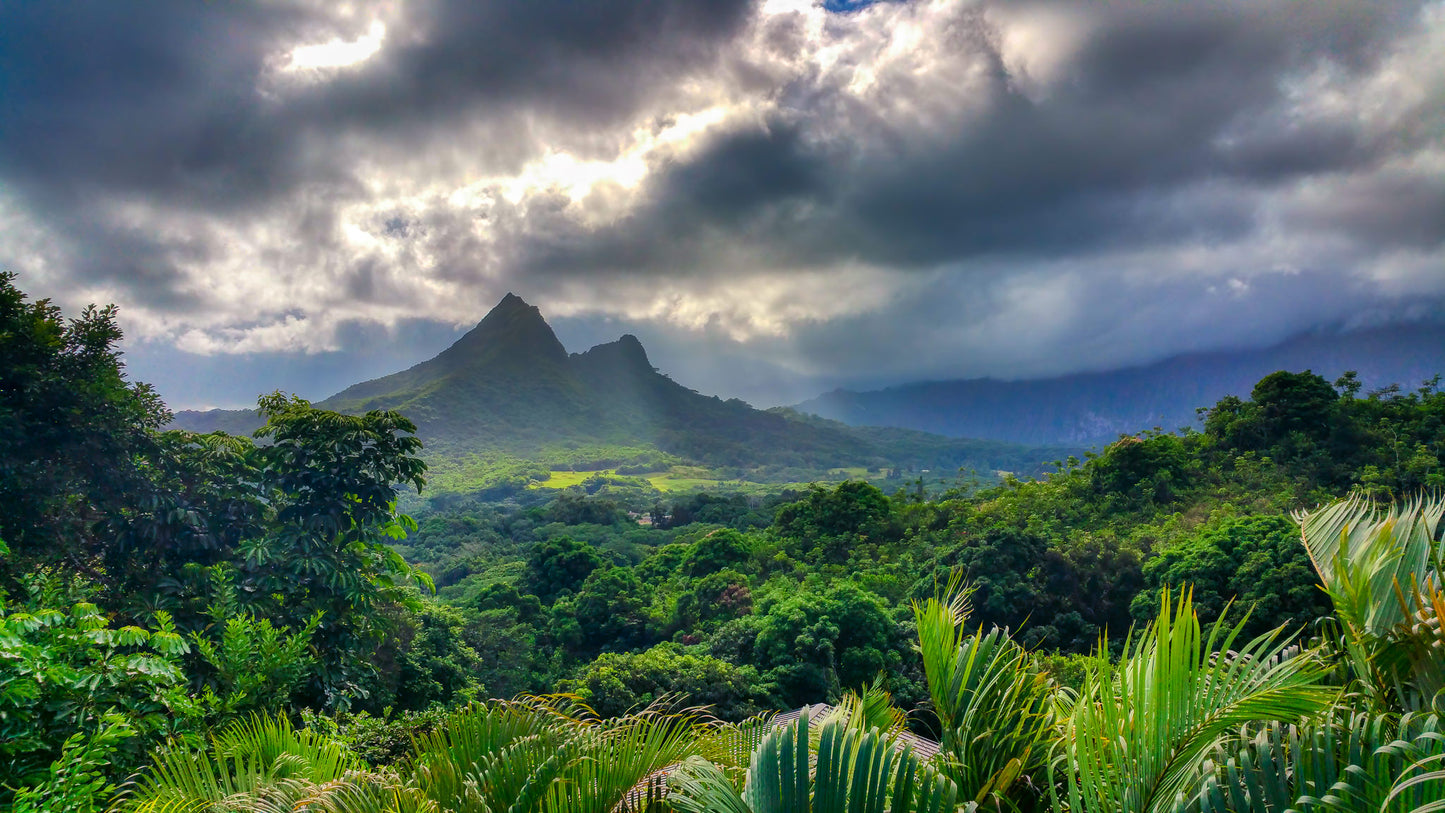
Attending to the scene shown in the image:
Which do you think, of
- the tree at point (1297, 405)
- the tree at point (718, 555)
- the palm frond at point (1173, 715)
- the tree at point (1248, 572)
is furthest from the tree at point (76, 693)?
the tree at point (1297, 405)

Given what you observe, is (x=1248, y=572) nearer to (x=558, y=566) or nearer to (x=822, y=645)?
(x=822, y=645)

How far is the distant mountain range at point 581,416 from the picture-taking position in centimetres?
9038

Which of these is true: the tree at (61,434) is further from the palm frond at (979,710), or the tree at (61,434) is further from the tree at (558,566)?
the tree at (558,566)

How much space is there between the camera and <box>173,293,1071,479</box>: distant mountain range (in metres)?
90.4

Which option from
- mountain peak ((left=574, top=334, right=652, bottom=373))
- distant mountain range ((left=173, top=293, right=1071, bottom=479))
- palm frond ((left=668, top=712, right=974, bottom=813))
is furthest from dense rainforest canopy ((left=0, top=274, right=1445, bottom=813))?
mountain peak ((left=574, top=334, right=652, bottom=373))

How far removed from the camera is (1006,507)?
908 inches

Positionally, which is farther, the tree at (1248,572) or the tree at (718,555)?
the tree at (718,555)

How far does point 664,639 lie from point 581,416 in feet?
310

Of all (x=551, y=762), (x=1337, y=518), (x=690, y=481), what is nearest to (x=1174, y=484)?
(x=1337, y=518)

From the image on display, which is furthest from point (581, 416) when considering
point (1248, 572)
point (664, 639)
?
point (1248, 572)

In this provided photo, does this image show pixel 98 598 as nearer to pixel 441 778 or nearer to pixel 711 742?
pixel 441 778

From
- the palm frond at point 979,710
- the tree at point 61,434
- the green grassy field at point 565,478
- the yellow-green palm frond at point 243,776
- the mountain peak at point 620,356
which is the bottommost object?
the green grassy field at point 565,478

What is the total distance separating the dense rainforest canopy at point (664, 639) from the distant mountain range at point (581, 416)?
73052 millimetres

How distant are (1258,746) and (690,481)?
83190 millimetres
